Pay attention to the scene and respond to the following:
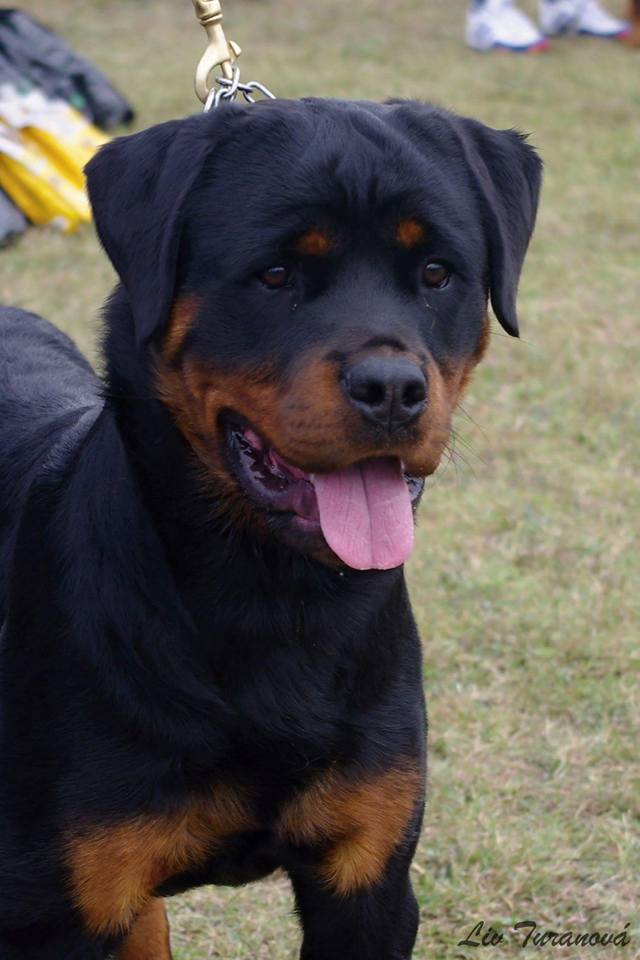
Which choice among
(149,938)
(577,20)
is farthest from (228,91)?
(577,20)

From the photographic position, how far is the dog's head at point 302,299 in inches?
91.7

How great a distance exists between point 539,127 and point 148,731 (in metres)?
8.60

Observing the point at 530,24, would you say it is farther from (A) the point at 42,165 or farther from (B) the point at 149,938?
(B) the point at 149,938

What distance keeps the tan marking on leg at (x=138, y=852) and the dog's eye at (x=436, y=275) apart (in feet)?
3.16

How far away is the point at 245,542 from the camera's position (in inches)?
102

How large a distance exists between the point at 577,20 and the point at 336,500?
455 inches

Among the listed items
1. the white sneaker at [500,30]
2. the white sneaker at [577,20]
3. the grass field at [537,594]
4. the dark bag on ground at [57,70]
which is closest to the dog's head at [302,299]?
the grass field at [537,594]

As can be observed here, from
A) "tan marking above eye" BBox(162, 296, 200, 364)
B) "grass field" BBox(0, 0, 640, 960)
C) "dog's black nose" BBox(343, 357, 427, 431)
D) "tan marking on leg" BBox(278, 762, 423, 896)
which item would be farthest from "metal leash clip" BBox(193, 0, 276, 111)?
"tan marking on leg" BBox(278, 762, 423, 896)

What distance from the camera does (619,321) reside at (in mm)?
7152

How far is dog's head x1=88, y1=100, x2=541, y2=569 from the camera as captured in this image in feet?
7.64

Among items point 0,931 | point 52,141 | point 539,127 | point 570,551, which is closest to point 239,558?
point 0,931

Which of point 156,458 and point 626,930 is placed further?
point 626,930

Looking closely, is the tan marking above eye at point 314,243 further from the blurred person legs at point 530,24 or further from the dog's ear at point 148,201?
the blurred person legs at point 530,24

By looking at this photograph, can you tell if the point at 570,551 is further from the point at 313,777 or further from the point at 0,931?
the point at 0,931
